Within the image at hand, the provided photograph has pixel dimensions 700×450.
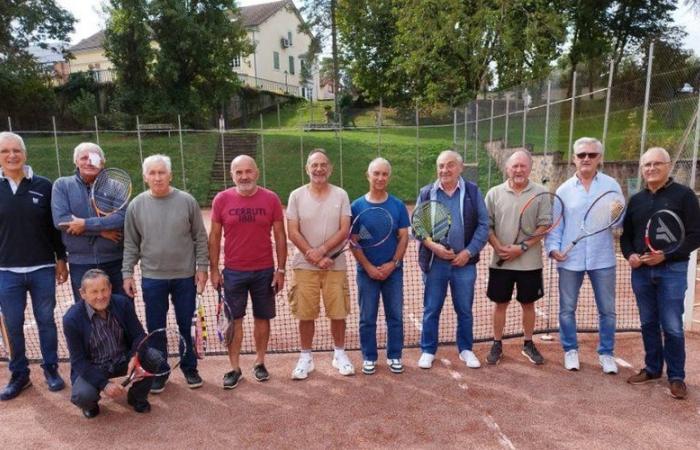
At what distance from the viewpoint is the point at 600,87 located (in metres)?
12.1

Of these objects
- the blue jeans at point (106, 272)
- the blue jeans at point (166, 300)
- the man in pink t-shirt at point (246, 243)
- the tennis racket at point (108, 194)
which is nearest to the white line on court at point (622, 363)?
the man in pink t-shirt at point (246, 243)

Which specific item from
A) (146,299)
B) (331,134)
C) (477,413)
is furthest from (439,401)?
(331,134)

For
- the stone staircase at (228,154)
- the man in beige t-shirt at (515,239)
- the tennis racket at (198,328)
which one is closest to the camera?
the tennis racket at (198,328)

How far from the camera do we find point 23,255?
13.7ft

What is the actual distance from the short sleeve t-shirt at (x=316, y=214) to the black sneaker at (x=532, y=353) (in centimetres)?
215

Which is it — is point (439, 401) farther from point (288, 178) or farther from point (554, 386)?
point (288, 178)

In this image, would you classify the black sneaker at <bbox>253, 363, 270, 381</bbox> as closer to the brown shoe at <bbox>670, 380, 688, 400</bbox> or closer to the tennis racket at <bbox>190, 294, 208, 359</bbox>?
the tennis racket at <bbox>190, 294, 208, 359</bbox>

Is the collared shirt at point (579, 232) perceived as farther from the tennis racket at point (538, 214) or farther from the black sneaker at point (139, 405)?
the black sneaker at point (139, 405)

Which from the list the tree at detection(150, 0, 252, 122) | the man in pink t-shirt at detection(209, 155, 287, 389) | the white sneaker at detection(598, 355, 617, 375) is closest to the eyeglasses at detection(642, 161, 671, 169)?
the white sneaker at detection(598, 355, 617, 375)

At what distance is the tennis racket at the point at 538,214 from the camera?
4.55 m

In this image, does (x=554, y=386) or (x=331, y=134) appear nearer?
(x=554, y=386)

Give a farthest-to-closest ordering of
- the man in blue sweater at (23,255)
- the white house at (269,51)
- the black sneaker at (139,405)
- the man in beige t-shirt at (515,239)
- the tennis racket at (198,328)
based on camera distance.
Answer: the white house at (269,51) → the man in beige t-shirt at (515,239) → the tennis racket at (198,328) → the man in blue sweater at (23,255) → the black sneaker at (139,405)

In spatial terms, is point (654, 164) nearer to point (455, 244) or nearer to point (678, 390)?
point (455, 244)

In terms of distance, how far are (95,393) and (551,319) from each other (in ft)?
16.7
